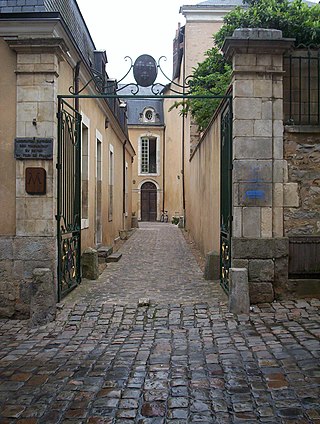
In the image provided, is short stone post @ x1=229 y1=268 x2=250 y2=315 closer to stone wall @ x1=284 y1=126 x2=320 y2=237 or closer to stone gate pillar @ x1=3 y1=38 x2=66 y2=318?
stone wall @ x1=284 y1=126 x2=320 y2=237

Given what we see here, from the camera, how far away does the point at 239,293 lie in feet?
20.6

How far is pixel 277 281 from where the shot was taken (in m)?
6.55

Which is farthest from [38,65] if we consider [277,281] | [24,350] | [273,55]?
[277,281]

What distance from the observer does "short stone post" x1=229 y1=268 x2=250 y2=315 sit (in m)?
6.25

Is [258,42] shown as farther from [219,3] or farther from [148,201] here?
[148,201]

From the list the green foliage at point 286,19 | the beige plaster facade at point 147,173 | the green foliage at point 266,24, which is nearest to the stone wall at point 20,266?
the green foliage at point 266,24

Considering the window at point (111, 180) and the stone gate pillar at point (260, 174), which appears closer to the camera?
the stone gate pillar at point (260, 174)

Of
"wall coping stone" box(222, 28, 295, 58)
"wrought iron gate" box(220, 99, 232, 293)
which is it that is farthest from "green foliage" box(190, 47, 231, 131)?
"wall coping stone" box(222, 28, 295, 58)

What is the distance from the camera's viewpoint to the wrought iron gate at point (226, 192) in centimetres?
698

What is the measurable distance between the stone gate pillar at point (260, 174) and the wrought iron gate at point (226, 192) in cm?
37

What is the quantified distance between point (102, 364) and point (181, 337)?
3.86 feet

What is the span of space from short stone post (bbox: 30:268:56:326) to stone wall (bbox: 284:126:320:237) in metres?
3.08

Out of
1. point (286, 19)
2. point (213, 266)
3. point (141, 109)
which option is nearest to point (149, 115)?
point (141, 109)

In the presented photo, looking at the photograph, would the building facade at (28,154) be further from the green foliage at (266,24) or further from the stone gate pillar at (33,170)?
the green foliage at (266,24)
